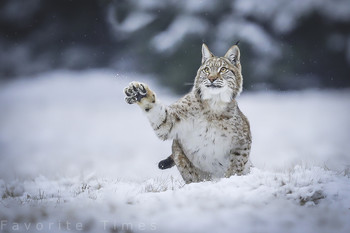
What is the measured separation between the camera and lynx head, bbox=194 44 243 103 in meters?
4.81

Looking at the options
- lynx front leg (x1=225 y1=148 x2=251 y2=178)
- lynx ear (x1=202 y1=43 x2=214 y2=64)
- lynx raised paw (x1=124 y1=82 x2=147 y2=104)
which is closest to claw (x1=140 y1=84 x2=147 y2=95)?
lynx raised paw (x1=124 y1=82 x2=147 y2=104)

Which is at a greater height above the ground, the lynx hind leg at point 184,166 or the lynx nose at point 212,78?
the lynx nose at point 212,78

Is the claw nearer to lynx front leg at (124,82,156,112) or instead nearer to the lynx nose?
lynx front leg at (124,82,156,112)

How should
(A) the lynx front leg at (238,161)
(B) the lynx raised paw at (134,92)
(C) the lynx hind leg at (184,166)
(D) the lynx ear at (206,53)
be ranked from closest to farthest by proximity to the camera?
(B) the lynx raised paw at (134,92) < (A) the lynx front leg at (238,161) < (C) the lynx hind leg at (184,166) < (D) the lynx ear at (206,53)

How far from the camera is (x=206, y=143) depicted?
15.8 ft

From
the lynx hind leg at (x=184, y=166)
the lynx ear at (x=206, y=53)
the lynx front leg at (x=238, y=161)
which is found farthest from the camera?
the lynx ear at (x=206, y=53)

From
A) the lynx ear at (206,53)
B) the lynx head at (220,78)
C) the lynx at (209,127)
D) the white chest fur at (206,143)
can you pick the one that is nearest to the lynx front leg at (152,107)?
the lynx at (209,127)

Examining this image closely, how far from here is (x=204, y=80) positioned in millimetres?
4887

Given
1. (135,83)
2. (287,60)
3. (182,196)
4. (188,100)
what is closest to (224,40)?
(287,60)

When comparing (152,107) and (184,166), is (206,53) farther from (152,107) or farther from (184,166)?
(184,166)

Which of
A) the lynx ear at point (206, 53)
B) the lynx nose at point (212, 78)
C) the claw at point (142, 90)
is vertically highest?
the lynx ear at point (206, 53)

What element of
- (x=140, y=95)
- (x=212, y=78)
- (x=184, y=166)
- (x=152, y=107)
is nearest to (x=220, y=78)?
(x=212, y=78)

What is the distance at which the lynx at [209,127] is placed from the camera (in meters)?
4.79

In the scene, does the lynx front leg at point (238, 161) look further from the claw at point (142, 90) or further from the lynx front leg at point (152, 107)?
the claw at point (142, 90)
